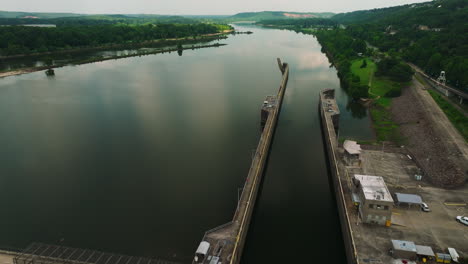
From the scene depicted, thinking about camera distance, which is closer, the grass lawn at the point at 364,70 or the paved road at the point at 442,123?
the paved road at the point at 442,123

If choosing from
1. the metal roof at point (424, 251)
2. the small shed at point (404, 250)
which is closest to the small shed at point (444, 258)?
the metal roof at point (424, 251)

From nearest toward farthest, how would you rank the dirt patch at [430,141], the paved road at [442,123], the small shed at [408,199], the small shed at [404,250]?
1. the small shed at [404,250]
2. the small shed at [408,199]
3. the dirt patch at [430,141]
4. the paved road at [442,123]

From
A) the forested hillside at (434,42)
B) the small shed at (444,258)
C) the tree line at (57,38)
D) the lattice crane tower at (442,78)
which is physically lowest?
the tree line at (57,38)

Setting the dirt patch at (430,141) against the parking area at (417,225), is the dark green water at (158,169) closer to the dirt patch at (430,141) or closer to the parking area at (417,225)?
the parking area at (417,225)

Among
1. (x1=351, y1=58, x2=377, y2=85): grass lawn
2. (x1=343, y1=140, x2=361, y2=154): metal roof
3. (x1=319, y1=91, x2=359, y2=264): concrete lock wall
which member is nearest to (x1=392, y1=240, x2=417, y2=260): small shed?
(x1=319, y1=91, x2=359, y2=264): concrete lock wall

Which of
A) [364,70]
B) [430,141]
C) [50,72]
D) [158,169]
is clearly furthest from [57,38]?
[430,141]

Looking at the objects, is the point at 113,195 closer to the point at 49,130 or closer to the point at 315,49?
the point at 49,130

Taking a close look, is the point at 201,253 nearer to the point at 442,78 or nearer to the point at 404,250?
the point at 404,250
